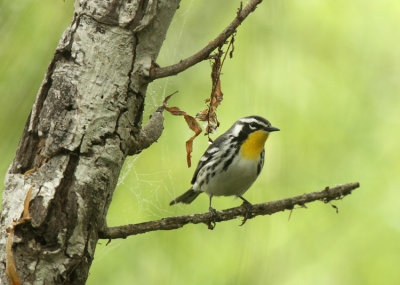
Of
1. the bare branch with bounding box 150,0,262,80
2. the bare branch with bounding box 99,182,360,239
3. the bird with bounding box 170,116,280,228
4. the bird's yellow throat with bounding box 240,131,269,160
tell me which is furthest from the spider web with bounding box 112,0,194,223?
the bird's yellow throat with bounding box 240,131,269,160

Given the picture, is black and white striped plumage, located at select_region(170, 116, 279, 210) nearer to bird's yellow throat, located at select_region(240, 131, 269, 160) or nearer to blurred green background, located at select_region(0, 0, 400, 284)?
bird's yellow throat, located at select_region(240, 131, 269, 160)

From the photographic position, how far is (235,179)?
4145mm

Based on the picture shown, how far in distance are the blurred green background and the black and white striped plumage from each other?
11cm

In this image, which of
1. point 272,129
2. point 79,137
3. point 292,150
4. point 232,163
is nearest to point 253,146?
Answer: point 232,163

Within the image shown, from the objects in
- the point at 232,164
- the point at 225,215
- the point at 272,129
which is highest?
the point at 272,129

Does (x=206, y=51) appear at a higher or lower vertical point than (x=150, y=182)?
higher

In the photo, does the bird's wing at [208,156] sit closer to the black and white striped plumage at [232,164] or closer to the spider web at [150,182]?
the black and white striped plumage at [232,164]

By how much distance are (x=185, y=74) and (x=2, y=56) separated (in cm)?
153

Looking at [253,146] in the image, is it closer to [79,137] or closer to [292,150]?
[292,150]

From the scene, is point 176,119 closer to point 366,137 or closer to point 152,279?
point 152,279

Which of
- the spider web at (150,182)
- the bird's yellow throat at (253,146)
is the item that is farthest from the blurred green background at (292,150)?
the bird's yellow throat at (253,146)

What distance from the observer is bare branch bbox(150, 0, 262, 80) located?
6.21 ft

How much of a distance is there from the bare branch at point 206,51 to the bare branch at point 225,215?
0.59 metres

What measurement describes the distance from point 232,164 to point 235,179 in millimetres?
165
